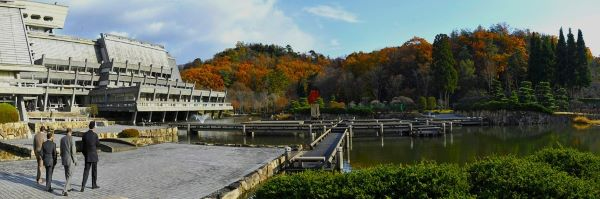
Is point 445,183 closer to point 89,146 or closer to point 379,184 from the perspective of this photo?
point 379,184

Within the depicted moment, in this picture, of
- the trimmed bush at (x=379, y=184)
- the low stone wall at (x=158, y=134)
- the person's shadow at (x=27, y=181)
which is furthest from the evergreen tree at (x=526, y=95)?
the person's shadow at (x=27, y=181)

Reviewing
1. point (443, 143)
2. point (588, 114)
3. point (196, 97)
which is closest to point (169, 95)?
point (196, 97)

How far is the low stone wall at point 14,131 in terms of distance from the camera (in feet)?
84.0

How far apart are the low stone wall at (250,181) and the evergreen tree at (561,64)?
55.2m

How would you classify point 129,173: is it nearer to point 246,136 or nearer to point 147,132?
point 147,132

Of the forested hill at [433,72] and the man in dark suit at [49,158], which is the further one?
the forested hill at [433,72]

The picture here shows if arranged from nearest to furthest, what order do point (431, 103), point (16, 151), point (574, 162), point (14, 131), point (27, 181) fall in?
point (574, 162) < point (27, 181) < point (16, 151) < point (14, 131) < point (431, 103)

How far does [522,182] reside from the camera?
7145 mm

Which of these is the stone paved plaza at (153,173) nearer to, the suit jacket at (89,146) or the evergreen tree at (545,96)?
the suit jacket at (89,146)

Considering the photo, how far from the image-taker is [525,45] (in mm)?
71438

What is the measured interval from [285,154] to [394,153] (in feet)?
36.4

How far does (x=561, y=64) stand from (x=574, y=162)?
59.7 m

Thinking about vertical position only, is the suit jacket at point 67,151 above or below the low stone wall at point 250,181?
above

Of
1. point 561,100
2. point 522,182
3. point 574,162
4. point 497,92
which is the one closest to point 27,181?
point 522,182
